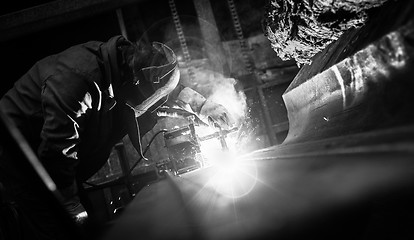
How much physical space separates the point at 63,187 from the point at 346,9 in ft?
9.66

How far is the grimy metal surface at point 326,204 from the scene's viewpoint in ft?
2.12

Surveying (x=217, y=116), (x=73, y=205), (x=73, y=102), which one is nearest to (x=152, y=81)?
(x=73, y=102)

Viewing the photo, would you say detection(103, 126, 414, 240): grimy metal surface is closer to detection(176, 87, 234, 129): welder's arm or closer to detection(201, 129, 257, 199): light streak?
detection(201, 129, 257, 199): light streak

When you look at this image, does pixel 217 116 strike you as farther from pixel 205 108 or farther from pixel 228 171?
pixel 228 171

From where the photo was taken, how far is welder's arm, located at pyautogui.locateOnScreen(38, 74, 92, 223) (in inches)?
94.6

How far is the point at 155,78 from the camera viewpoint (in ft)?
10.5

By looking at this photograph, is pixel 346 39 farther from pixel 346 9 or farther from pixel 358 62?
pixel 358 62

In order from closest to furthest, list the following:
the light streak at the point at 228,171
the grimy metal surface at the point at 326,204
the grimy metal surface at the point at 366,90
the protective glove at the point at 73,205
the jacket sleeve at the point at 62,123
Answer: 1. the grimy metal surface at the point at 326,204
2. the grimy metal surface at the point at 366,90
3. the light streak at the point at 228,171
4. the jacket sleeve at the point at 62,123
5. the protective glove at the point at 73,205

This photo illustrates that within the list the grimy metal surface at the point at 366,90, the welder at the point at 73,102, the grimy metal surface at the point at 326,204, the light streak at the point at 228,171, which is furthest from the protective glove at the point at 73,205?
the grimy metal surface at the point at 366,90

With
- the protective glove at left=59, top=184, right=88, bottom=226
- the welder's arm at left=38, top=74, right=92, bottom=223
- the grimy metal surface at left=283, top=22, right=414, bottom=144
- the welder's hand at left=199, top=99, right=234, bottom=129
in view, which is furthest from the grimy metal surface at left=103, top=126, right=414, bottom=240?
the welder's hand at left=199, top=99, right=234, bottom=129

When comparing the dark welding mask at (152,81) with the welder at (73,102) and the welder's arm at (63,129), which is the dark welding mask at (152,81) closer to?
the welder at (73,102)

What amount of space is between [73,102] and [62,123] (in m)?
0.24

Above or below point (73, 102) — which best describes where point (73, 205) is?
below

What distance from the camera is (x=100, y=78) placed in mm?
2750
